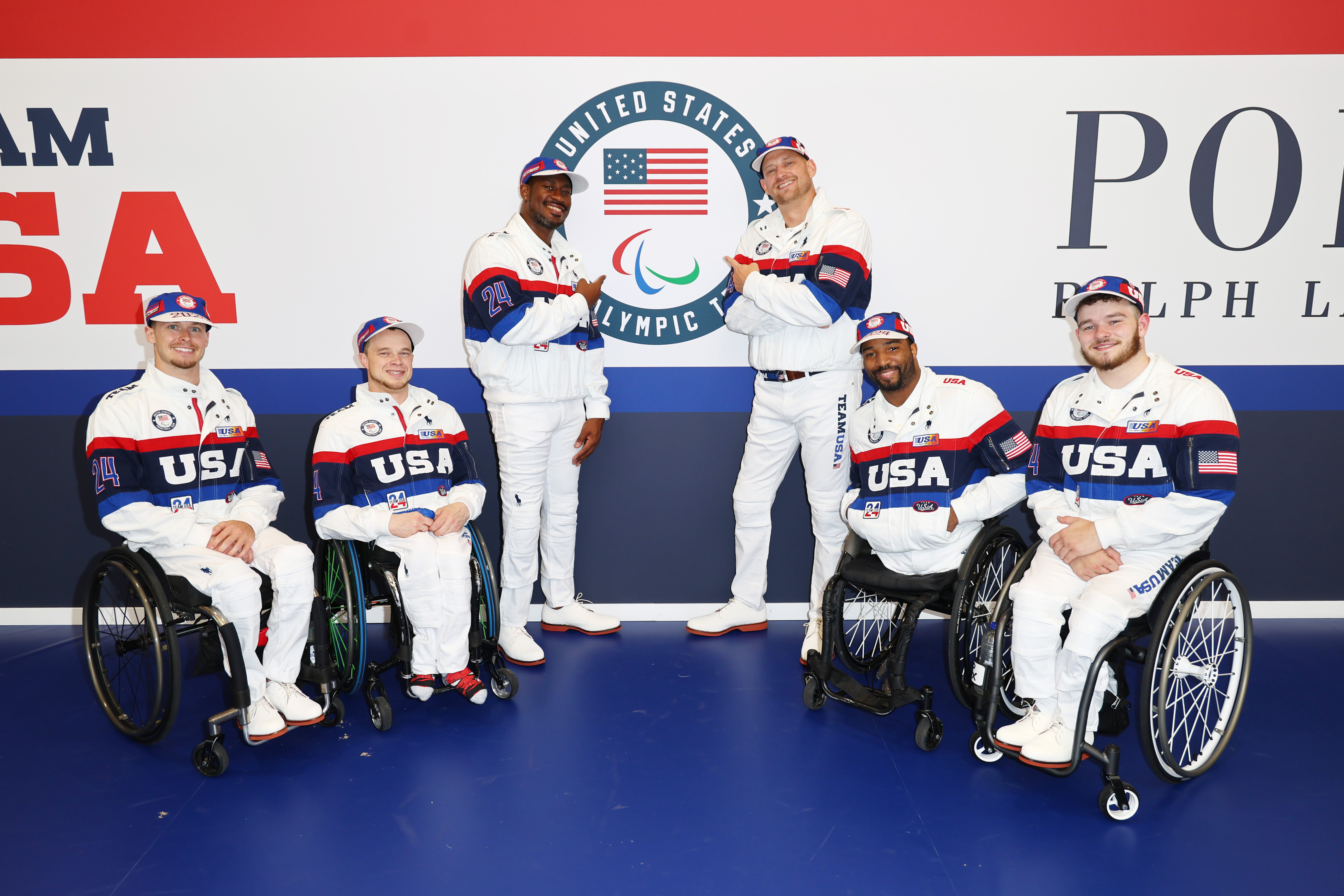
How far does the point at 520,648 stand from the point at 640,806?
3.62 feet

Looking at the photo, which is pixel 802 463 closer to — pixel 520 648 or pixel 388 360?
pixel 520 648

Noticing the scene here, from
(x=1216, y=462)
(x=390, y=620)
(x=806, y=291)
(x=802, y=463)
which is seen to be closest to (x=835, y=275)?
(x=806, y=291)

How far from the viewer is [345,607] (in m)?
3.04

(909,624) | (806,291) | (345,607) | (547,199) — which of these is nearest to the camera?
(909,624)

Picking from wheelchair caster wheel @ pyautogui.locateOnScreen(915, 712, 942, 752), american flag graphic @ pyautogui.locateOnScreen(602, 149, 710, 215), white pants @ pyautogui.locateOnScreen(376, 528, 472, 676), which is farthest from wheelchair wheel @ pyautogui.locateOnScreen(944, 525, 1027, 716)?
american flag graphic @ pyautogui.locateOnScreen(602, 149, 710, 215)

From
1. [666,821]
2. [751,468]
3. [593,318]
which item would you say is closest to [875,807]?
[666,821]

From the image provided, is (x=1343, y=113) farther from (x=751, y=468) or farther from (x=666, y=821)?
(x=666, y=821)

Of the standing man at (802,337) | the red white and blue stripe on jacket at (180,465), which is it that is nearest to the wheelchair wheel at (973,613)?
the standing man at (802,337)

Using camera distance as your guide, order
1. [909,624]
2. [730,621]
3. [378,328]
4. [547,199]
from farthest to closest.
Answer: [730,621], [547,199], [378,328], [909,624]

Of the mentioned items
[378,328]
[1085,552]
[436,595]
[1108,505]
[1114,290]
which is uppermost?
[1114,290]

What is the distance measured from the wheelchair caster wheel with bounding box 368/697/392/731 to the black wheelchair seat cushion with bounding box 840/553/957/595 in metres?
1.58

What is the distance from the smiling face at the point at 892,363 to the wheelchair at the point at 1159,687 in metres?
0.67

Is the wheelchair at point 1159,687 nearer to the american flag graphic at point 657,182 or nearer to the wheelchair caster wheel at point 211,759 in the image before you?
the american flag graphic at point 657,182

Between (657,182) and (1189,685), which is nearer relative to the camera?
(1189,685)
